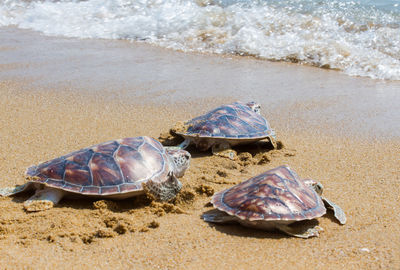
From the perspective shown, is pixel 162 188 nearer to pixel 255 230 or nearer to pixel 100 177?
pixel 100 177

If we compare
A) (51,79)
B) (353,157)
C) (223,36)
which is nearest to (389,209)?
(353,157)

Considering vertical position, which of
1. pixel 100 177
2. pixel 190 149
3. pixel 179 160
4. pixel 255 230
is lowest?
pixel 190 149

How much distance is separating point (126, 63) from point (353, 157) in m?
4.90

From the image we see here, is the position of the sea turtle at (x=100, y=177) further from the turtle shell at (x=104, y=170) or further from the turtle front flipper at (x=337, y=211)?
the turtle front flipper at (x=337, y=211)

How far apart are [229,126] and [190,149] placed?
54 cm

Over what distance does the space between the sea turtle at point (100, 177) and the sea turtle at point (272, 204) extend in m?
0.59

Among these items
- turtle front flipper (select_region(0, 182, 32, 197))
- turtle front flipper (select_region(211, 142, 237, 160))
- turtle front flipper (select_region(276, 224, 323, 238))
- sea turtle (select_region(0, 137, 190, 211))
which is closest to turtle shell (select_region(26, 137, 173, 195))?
sea turtle (select_region(0, 137, 190, 211))

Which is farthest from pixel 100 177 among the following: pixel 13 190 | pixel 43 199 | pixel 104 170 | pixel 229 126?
pixel 229 126

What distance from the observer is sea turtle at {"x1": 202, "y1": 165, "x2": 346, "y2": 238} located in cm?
329

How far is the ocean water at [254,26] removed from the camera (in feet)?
28.5

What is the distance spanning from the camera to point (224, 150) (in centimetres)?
495

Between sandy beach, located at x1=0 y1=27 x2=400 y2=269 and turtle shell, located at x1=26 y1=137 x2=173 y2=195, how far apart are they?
181 mm

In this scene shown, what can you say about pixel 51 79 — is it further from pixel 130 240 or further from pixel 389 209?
pixel 389 209

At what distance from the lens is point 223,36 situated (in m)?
10.0
